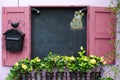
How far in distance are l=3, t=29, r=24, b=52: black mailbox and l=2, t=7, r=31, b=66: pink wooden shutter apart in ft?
0.33

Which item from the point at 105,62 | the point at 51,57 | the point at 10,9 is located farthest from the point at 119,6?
the point at 10,9

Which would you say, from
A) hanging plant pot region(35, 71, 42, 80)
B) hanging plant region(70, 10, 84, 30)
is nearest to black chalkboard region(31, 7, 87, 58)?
hanging plant region(70, 10, 84, 30)

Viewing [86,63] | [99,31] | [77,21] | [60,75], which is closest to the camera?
[86,63]

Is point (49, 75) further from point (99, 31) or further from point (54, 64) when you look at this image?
point (99, 31)

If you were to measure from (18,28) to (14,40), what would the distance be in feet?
0.85

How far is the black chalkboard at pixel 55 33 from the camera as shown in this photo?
736 cm

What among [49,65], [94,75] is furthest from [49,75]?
[94,75]

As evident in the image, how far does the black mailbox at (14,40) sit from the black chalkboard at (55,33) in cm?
33

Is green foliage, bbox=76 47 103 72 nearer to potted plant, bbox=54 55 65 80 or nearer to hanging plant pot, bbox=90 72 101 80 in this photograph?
hanging plant pot, bbox=90 72 101 80

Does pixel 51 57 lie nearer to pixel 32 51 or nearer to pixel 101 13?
pixel 32 51

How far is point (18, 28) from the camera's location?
7.22 meters

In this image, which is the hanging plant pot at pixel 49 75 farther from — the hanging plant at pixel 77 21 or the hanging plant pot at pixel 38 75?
the hanging plant at pixel 77 21

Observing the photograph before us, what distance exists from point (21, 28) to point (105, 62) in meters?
1.79

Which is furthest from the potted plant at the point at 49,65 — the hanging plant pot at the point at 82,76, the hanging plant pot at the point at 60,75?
the hanging plant pot at the point at 82,76
